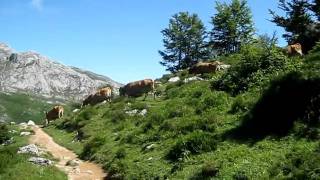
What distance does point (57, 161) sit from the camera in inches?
965

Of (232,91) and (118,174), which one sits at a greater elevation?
(232,91)

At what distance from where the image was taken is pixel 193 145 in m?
19.0

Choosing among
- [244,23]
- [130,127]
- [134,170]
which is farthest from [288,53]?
[244,23]

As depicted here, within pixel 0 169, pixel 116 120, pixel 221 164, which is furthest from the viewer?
pixel 116 120

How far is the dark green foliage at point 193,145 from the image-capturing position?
1852 cm

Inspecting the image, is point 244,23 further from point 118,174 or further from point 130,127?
point 118,174

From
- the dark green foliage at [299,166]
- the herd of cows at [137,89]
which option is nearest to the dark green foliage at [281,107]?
the dark green foliage at [299,166]

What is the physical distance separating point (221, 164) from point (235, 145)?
2.11 meters

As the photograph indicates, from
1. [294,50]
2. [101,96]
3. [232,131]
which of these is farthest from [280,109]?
[101,96]

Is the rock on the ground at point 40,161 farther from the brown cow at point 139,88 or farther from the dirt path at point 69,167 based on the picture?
the brown cow at point 139,88

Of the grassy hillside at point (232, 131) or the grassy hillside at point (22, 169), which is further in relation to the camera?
the grassy hillside at point (22, 169)

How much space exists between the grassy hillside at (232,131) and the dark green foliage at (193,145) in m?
0.04

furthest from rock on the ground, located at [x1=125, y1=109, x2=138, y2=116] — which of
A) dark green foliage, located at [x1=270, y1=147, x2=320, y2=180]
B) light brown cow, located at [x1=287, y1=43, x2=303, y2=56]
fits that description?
dark green foliage, located at [x1=270, y1=147, x2=320, y2=180]

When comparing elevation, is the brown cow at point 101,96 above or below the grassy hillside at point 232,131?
above
